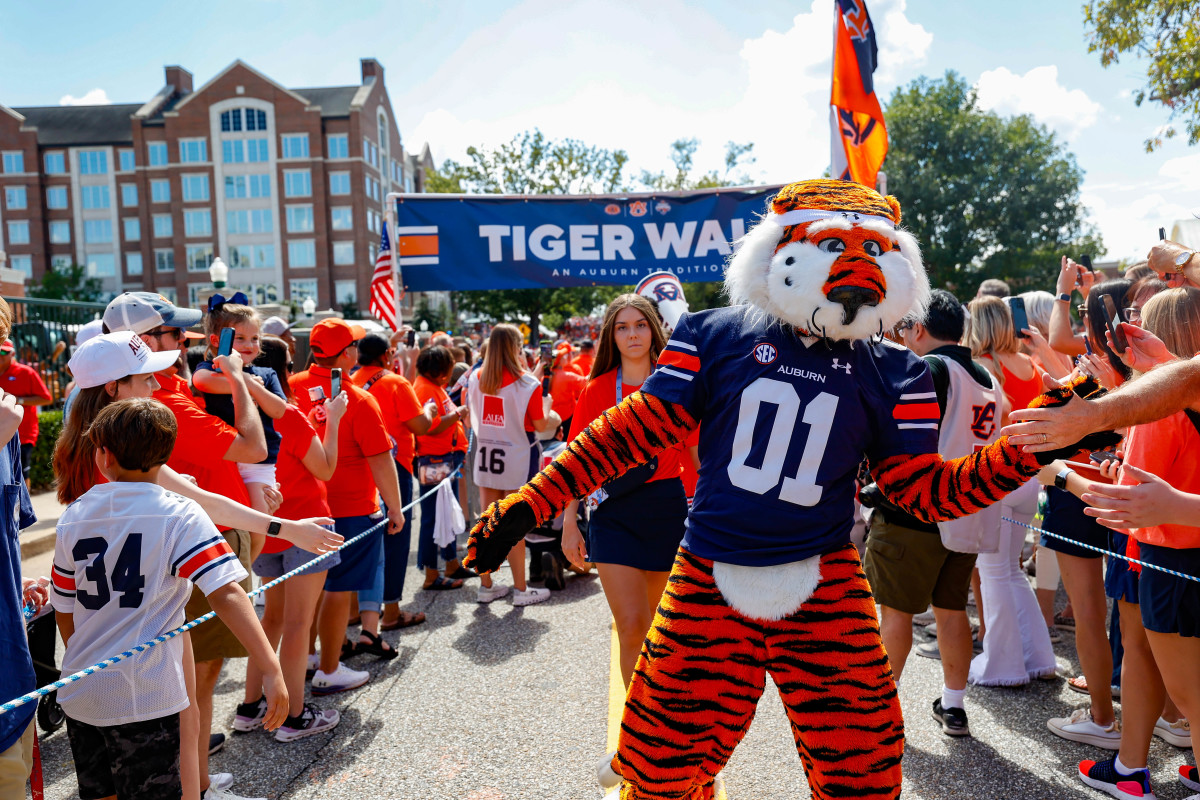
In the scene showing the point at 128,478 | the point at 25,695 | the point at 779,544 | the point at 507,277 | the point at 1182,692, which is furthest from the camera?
the point at 507,277

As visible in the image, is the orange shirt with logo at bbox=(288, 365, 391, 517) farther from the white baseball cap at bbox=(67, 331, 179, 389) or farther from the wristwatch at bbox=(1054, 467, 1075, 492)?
the wristwatch at bbox=(1054, 467, 1075, 492)

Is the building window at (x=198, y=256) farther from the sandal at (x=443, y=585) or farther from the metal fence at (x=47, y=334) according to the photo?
the sandal at (x=443, y=585)

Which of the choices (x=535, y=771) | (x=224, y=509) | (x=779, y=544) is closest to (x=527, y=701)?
(x=535, y=771)

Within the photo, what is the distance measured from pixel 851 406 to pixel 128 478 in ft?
7.27

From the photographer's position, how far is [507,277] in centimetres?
885

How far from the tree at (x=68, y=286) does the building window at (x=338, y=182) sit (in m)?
17.9

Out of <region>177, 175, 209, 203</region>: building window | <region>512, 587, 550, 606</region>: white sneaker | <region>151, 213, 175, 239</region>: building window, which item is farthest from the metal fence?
<region>151, 213, 175, 239</region>: building window

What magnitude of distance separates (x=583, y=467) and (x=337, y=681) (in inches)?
113

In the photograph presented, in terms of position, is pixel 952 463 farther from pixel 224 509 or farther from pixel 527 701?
pixel 527 701

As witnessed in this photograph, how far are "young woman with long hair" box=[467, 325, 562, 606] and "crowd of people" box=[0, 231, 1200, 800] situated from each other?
0.73 metres

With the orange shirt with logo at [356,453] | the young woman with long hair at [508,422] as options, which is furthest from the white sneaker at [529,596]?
the orange shirt with logo at [356,453]

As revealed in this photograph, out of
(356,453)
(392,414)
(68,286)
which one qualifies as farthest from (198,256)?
(356,453)

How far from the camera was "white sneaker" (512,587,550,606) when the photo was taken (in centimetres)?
594

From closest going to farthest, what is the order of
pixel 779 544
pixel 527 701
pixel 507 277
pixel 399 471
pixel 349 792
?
1. pixel 779 544
2. pixel 349 792
3. pixel 527 701
4. pixel 399 471
5. pixel 507 277
